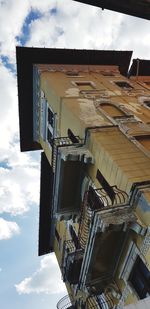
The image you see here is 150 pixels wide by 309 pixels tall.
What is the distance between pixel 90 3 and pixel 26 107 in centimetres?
1275

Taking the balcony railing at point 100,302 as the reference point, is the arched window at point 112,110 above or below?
above

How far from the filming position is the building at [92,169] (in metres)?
10.3

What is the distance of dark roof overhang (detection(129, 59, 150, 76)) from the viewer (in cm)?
2554

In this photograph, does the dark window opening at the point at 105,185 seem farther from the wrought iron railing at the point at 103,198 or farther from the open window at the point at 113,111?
the open window at the point at 113,111

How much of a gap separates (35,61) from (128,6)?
11.9m

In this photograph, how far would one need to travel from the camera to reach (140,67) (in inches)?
1015

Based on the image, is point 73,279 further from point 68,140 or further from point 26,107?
point 26,107

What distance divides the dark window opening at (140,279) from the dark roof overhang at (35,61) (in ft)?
50.5

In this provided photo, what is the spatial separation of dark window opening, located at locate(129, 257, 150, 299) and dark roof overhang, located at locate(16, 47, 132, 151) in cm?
1539

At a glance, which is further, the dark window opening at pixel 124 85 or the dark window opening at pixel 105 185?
the dark window opening at pixel 124 85

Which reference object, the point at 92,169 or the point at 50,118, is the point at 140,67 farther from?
the point at 92,169

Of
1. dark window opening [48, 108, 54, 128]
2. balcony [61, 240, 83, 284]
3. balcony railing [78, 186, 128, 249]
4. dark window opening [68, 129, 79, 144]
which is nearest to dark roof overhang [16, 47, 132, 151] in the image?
dark window opening [48, 108, 54, 128]

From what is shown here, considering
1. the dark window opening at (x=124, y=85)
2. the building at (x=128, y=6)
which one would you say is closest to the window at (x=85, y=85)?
the dark window opening at (x=124, y=85)

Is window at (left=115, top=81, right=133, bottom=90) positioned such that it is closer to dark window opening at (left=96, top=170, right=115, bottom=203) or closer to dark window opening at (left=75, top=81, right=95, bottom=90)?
dark window opening at (left=75, top=81, right=95, bottom=90)
